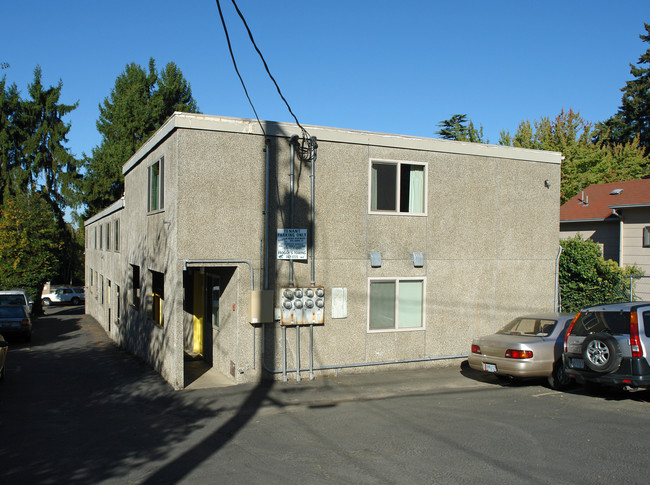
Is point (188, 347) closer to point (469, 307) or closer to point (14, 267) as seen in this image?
point (469, 307)

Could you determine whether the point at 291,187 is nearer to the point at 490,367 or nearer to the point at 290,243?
the point at 290,243

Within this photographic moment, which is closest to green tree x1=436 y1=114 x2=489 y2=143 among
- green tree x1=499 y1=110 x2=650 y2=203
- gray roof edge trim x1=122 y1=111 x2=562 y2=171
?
green tree x1=499 y1=110 x2=650 y2=203

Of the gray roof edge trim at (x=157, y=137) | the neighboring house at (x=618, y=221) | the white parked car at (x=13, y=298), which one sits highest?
the gray roof edge trim at (x=157, y=137)

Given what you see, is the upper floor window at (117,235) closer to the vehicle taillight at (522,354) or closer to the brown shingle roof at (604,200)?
the vehicle taillight at (522,354)

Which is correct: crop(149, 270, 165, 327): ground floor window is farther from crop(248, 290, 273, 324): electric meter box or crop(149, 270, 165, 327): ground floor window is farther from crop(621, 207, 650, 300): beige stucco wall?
crop(621, 207, 650, 300): beige stucco wall

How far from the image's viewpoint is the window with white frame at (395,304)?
12156 mm

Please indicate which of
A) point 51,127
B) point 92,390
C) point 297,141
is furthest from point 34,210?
point 297,141

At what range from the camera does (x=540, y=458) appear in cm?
659

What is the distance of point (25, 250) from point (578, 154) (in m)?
32.7

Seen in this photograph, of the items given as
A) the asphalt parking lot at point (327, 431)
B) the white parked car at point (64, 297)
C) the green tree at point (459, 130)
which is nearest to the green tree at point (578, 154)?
the green tree at point (459, 130)

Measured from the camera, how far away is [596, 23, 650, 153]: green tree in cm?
4266

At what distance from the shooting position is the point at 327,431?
26.2ft

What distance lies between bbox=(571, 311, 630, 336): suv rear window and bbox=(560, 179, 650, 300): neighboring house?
10.6 metres

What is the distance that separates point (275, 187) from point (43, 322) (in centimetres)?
2265
